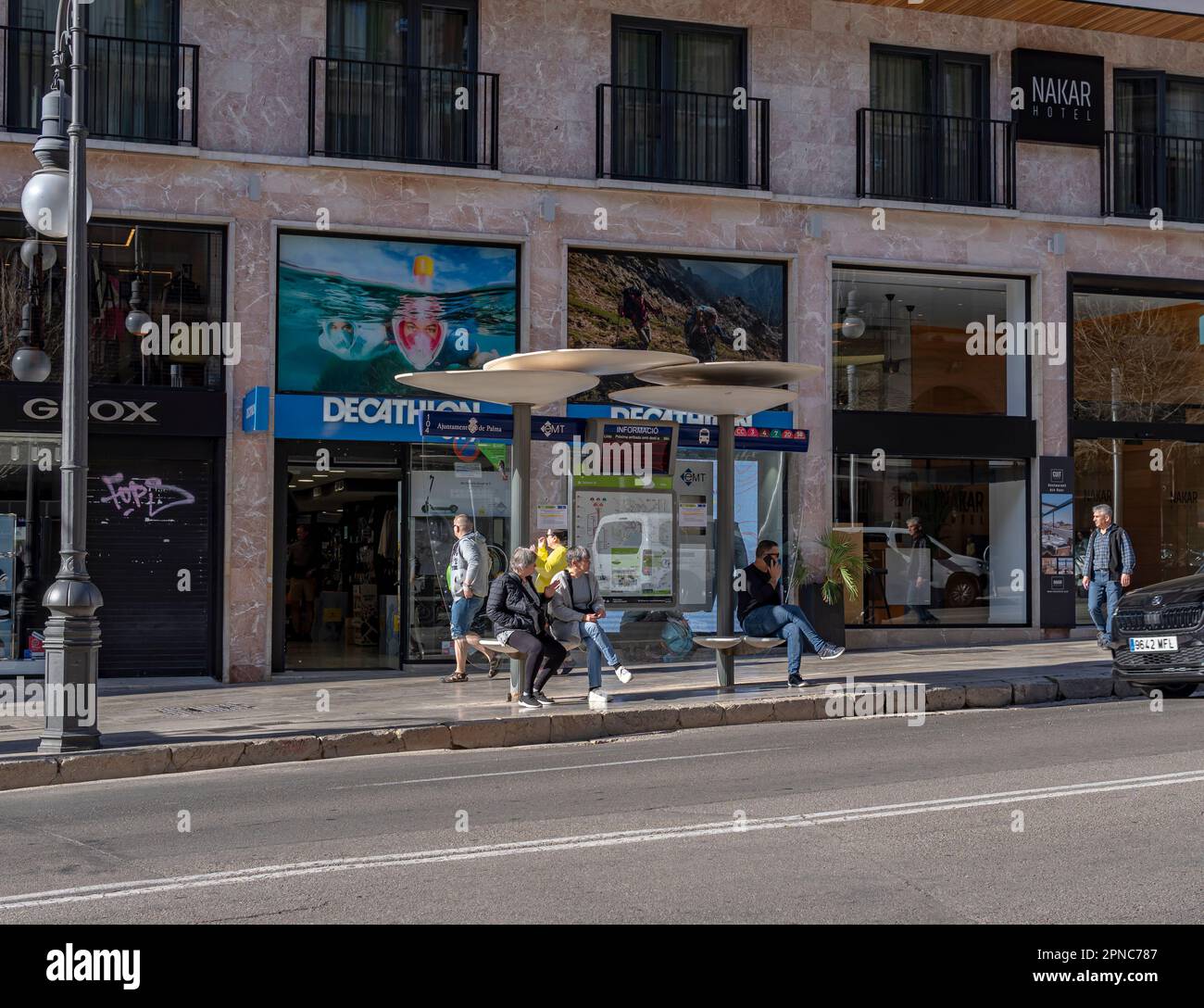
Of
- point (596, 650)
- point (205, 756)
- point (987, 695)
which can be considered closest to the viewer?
point (205, 756)

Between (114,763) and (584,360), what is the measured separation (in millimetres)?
5683

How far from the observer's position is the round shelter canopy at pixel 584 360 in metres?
14.0

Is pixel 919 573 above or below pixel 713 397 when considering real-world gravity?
below

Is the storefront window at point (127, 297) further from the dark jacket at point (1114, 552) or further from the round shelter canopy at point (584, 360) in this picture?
the dark jacket at point (1114, 552)

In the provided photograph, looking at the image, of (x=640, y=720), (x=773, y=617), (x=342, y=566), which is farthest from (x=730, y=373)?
(x=342, y=566)

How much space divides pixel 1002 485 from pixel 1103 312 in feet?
9.79

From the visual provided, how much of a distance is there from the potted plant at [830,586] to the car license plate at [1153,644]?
242 inches

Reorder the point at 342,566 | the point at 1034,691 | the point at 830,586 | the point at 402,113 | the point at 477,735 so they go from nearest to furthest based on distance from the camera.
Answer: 1. the point at 477,735
2. the point at 1034,691
3. the point at 402,113
4. the point at 830,586
5. the point at 342,566

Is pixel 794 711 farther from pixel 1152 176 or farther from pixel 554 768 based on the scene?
pixel 1152 176

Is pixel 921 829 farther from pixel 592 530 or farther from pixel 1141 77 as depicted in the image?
pixel 1141 77

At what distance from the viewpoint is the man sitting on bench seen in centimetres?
1532

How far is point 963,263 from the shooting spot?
20344mm

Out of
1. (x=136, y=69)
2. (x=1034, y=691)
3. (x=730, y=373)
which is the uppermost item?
(x=136, y=69)

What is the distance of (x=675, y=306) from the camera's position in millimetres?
19453
